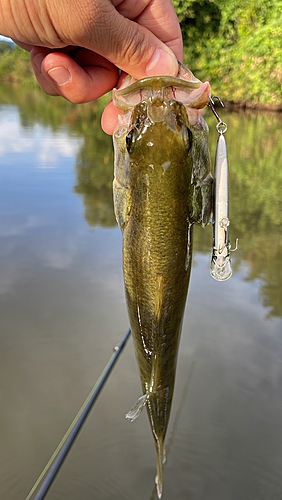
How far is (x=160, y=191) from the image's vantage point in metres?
1.23

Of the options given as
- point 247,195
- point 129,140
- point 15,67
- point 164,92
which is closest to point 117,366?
point 129,140

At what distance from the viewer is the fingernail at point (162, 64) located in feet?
4.84

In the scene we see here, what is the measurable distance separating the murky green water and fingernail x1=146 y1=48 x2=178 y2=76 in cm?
233

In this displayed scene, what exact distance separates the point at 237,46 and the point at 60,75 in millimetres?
28393

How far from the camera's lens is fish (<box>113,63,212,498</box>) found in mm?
1218

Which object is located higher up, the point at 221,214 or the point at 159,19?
the point at 159,19

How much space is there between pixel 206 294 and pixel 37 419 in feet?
7.51

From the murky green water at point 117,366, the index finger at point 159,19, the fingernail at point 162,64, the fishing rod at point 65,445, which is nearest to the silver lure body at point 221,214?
the fingernail at point 162,64

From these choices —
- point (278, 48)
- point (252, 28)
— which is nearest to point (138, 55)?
point (278, 48)

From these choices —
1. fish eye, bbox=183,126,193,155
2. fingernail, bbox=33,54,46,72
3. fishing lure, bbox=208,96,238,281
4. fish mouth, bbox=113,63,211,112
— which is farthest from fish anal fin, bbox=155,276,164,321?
fingernail, bbox=33,54,46,72

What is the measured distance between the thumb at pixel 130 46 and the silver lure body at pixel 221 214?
42 cm

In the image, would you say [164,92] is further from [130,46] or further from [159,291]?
[159,291]

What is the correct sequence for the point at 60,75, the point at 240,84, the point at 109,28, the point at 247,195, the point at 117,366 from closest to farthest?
the point at 109,28 → the point at 60,75 → the point at 117,366 → the point at 247,195 → the point at 240,84

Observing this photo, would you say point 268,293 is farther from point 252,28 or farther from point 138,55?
point 252,28
